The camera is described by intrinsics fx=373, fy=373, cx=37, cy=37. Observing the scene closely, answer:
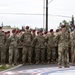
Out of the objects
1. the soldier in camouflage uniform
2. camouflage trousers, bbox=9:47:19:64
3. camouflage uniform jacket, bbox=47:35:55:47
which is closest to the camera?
camouflage trousers, bbox=9:47:19:64

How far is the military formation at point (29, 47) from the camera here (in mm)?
19578

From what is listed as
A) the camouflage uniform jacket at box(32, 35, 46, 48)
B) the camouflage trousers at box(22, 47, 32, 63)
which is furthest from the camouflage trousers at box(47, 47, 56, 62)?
the camouflage trousers at box(22, 47, 32, 63)

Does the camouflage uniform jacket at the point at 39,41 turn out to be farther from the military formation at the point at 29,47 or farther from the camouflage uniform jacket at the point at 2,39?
the camouflage uniform jacket at the point at 2,39

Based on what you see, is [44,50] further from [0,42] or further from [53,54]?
[0,42]

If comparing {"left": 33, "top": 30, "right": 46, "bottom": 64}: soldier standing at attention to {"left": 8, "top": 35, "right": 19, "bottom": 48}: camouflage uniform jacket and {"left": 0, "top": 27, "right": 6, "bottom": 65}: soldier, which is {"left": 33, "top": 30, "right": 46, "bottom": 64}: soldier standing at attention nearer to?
{"left": 8, "top": 35, "right": 19, "bottom": 48}: camouflage uniform jacket

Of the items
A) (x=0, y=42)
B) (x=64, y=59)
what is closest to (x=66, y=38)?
(x=64, y=59)

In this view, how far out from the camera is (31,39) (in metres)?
19.8

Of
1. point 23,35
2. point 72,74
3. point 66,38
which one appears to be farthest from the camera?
point 23,35

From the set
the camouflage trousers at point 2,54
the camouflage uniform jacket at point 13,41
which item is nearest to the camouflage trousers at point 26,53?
the camouflage uniform jacket at point 13,41

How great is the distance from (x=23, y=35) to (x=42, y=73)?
5164 millimetres

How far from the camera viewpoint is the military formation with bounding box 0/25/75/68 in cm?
1958

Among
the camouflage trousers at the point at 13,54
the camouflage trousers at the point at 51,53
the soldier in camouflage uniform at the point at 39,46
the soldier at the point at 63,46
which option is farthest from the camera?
the camouflage trousers at the point at 51,53

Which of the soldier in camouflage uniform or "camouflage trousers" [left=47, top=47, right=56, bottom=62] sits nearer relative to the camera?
the soldier in camouflage uniform

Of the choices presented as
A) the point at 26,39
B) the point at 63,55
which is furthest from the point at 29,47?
the point at 63,55
